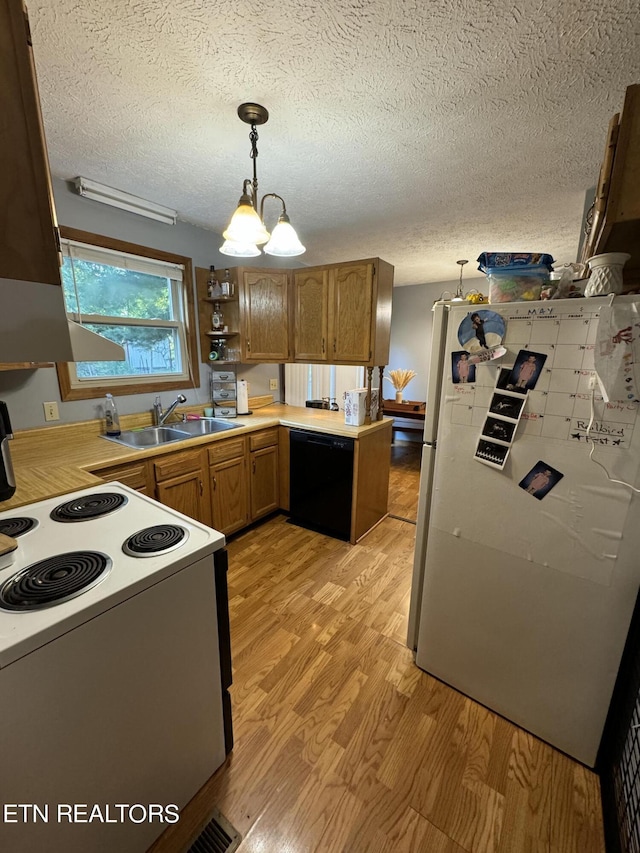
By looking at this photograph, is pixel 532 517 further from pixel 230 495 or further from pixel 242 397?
pixel 242 397

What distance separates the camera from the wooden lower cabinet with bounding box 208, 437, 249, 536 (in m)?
2.45

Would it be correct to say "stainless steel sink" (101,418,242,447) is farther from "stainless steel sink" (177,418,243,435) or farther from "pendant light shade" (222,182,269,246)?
"pendant light shade" (222,182,269,246)

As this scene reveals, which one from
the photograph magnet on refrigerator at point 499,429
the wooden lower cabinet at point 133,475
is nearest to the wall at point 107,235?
the wooden lower cabinet at point 133,475

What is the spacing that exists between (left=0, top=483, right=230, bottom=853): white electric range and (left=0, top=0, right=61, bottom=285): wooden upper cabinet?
2.38 ft

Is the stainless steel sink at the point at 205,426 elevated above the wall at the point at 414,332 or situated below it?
below

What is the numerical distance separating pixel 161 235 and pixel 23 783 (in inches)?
116

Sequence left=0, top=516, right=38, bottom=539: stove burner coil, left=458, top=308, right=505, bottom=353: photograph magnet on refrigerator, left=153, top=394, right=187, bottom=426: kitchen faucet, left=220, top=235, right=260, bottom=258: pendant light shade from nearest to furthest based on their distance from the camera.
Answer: left=0, top=516, right=38, bottom=539: stove burner coil, left=458, top=308, right=505, bottom=353: photograph magnet on refrigerator, left=220, top=235, right=260, bottom=258: pendant light shade, left=153, top=394, right=187, bottom=426: kitchen faucet

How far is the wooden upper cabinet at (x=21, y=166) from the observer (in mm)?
650

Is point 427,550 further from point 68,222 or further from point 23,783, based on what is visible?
point 68,222

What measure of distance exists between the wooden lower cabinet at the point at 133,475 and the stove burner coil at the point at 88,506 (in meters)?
0.51

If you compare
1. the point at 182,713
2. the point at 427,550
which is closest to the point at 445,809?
the point at 427,550

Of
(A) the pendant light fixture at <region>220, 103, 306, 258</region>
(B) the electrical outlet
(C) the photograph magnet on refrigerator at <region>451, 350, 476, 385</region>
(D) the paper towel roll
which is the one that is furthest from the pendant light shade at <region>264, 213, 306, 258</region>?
(B) the electrical outlet

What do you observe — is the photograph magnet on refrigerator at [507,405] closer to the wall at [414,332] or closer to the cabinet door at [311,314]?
the cabinet door at [311,314]

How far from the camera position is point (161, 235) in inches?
103
